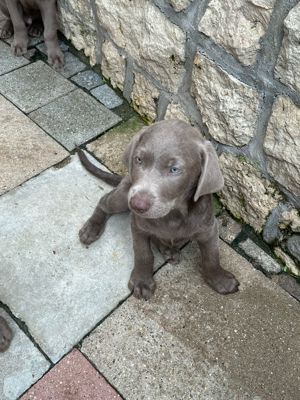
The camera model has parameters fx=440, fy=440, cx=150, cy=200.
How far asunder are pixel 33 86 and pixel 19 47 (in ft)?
1.76

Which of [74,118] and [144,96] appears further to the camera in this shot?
[74,118]

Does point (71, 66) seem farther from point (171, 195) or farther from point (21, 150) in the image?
point (171, 195)

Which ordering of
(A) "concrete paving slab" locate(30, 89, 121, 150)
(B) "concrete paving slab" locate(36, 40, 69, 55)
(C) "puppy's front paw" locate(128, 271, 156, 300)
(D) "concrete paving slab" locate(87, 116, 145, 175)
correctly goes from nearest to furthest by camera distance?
1. (C) "puppy's front paw" locate(128, 271, 156, 300)
2. (D) "concrete paving slab" locate(87, 116, 145, 175)
3. (A) "concrete paving slab" locate(30, 89, 121, 150)
4. (B) "concrete paving slab" locate(36, 40, 69, 55)

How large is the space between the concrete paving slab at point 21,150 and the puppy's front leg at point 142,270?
1141mm

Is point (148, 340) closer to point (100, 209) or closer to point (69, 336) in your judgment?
point (69, 336)

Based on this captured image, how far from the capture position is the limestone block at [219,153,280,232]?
2.82 meters

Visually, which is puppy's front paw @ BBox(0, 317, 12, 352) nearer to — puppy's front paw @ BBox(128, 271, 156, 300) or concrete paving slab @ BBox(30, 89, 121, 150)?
puppy's front paw @ BBox(128, 271, 156, 300)

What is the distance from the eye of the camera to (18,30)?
13.6 feet

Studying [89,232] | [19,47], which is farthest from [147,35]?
[19,47]

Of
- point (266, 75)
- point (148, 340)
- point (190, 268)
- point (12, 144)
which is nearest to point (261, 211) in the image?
point (190, 268)

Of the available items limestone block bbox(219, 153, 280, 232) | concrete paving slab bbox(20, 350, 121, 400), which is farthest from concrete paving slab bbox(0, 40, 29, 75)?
concrete paving slab bbox(20, 350, 121, 400)

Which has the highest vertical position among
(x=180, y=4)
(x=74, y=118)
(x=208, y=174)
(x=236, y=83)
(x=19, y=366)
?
(x=180, y=4)

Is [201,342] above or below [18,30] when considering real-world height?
below

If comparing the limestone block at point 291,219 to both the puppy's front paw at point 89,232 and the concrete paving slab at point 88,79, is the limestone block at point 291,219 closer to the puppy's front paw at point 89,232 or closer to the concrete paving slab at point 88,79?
the puppy's front paw at point 89,232
